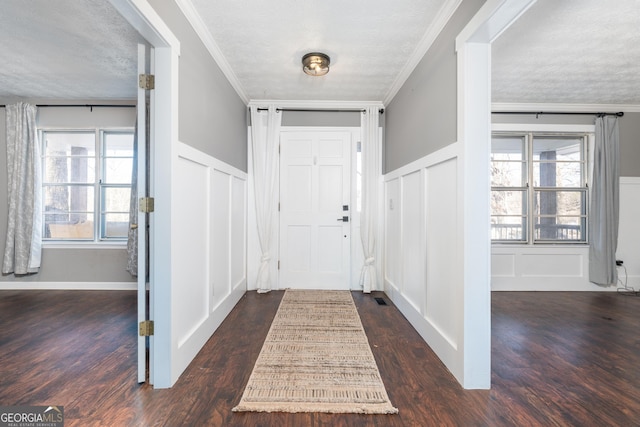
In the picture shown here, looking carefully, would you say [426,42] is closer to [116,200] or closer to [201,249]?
[201,249]

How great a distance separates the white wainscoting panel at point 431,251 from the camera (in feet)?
6.09

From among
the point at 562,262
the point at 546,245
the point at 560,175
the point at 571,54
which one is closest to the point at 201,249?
the point at 571,54

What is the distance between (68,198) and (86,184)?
309 mm

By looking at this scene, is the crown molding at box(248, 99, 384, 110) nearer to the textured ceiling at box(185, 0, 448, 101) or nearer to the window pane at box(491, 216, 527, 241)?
the textured ceiling at box(185, 0, 448, 101)

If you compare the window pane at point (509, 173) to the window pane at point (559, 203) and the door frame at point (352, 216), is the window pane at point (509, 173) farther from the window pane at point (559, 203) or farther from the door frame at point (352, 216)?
the door frame at point (352, 216)

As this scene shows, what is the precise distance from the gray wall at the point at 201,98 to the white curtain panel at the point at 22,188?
8.71ft

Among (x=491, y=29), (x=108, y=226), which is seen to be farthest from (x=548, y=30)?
(x=108, y=226)

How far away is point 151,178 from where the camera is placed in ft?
5.58

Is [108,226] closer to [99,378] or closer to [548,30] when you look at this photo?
[99,378]

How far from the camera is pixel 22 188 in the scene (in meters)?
3.48

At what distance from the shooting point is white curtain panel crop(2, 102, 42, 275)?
349 cm

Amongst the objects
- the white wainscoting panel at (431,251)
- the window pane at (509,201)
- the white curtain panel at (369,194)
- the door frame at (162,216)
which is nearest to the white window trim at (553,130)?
the window pane at (509,201)

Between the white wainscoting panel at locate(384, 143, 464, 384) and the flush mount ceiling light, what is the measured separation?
1196 millimetres

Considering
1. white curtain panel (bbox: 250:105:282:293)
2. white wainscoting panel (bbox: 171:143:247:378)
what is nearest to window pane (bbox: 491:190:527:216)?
white curtain panel (bbox: 250:105:282:293)
